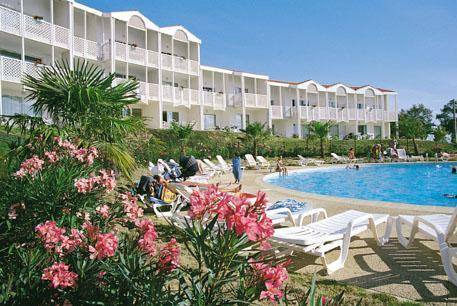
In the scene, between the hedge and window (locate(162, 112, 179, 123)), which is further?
window (locate(162, 112, 179, 123))

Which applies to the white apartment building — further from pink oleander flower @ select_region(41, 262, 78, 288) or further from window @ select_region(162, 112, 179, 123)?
pink oleander flower @ select_region(41, 262, 78, 288)

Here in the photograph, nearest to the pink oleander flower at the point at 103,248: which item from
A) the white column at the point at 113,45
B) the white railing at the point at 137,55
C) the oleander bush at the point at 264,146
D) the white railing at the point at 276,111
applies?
the oleander bush at the point at 264,146

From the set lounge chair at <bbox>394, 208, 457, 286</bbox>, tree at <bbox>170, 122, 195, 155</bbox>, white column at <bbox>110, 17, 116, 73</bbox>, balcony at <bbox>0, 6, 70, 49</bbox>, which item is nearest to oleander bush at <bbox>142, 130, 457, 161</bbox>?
tree at <bbox>170, 122, 195, 155</bbox>

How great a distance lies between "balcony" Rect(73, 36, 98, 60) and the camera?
75.8 ft

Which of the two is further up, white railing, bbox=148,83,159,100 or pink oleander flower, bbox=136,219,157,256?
white railing, bbox=148,83,159,100

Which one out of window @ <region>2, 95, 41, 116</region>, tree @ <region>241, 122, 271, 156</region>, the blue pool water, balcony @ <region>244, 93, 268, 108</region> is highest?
balcony @ <region>244, 93, 268, 108</region>

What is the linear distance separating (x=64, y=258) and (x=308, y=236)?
2858 mm

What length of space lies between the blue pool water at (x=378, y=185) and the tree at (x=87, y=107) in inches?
401

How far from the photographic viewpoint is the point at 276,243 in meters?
4.45

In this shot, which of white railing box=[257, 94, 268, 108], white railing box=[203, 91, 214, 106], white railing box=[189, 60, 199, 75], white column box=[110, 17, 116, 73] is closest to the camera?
white column box=[110, 17, 116, 73]

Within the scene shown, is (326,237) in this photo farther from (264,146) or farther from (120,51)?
(264,146)

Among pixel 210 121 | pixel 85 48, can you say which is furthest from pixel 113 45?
pixel 210 121

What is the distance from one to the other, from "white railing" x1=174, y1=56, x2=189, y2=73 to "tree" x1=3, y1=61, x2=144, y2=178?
2372cm

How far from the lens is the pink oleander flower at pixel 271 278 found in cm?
167
